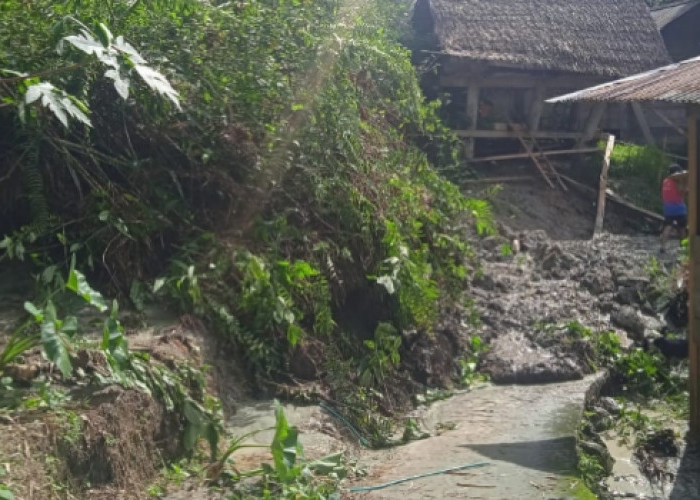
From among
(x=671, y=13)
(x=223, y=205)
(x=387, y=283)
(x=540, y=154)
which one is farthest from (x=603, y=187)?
(x=671, y=13)

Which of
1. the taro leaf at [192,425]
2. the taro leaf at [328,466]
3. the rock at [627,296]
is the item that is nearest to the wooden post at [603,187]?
the rock at [627,296]

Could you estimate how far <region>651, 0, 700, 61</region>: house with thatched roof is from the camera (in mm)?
25578

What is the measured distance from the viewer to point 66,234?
266 inches

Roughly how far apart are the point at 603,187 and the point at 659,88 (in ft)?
29.9

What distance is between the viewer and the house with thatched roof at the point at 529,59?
17047 millimetres

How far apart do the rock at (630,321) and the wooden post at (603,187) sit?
4629 millimetres

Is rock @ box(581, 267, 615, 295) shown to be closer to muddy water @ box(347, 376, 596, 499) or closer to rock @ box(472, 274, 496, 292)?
rock @ box(472, 274, 496, 292)

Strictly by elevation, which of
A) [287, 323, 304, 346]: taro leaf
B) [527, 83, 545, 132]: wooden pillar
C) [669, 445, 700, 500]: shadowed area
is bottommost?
[669, 445, 700, 500]: shadowed area

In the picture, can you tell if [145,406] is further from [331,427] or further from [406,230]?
[406,230]

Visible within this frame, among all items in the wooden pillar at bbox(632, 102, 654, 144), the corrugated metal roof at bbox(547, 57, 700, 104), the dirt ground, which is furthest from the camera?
the wooden pillar at bbox(632, 102, 654, 144)

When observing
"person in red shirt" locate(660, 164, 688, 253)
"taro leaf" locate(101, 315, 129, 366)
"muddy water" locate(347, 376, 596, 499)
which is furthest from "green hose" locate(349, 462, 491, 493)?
"person in red shirt" locate(660, 164, 688, 253)

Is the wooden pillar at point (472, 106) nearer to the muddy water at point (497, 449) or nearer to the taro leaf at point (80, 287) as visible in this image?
the muddy water at point (497, 449)

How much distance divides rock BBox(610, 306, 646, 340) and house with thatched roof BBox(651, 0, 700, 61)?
1704 centimetres

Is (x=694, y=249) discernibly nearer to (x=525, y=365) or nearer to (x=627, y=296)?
(x=525, y=365)
